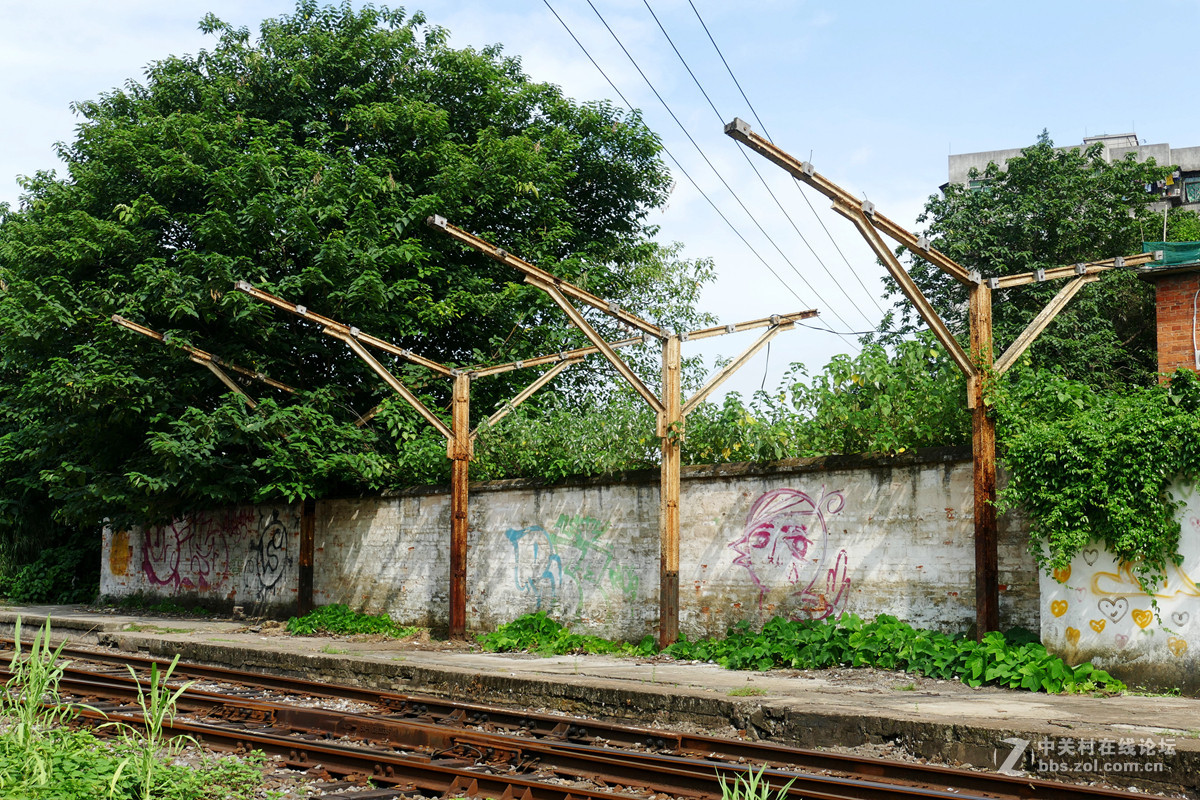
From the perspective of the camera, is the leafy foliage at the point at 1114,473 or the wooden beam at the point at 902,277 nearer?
the leafy foliage at the point at 1114,473

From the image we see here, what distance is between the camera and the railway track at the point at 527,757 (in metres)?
6.16

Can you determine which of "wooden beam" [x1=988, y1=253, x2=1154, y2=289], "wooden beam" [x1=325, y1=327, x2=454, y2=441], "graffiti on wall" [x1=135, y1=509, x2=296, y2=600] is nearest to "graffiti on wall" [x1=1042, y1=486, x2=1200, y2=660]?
"wooden beam" [x1=988, y1=253, x2=1154, y2=289]

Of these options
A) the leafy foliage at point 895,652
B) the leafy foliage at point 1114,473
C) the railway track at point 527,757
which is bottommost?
the railway track at point 527,757

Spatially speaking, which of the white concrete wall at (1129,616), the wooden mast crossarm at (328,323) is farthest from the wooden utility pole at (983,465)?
the wooden mast crossarm at (328,323)

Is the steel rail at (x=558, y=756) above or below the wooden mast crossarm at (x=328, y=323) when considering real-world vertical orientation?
below

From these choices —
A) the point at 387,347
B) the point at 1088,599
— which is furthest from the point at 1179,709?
the point at 387,347

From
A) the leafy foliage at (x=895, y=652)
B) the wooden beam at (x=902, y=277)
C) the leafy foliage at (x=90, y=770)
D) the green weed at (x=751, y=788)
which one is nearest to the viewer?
the green weed at (x=751, y=788)

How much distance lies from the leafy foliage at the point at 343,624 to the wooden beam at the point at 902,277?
377 inches

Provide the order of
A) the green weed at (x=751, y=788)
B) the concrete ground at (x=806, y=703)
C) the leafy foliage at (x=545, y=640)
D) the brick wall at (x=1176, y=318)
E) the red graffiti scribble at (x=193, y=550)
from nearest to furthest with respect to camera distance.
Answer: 1. the green weed at (x=751, y=788)
2. the concrete ground at (x=806, y=703)
3. the leafy foliage at (x=545, y=640)
4. the brick wall at (x=1176, y=318)
5. the red graffiti scribble at (x=193, y=550)

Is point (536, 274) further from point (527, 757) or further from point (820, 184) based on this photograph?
point (527, 757)

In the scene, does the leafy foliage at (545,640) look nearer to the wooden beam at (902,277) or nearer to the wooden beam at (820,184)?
the wooden beam at (902,277)

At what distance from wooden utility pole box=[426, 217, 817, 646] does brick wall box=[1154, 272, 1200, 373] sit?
24.5ft

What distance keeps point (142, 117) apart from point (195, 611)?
9.83 m

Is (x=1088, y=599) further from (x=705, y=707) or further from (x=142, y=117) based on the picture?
(x=142, y=117)
